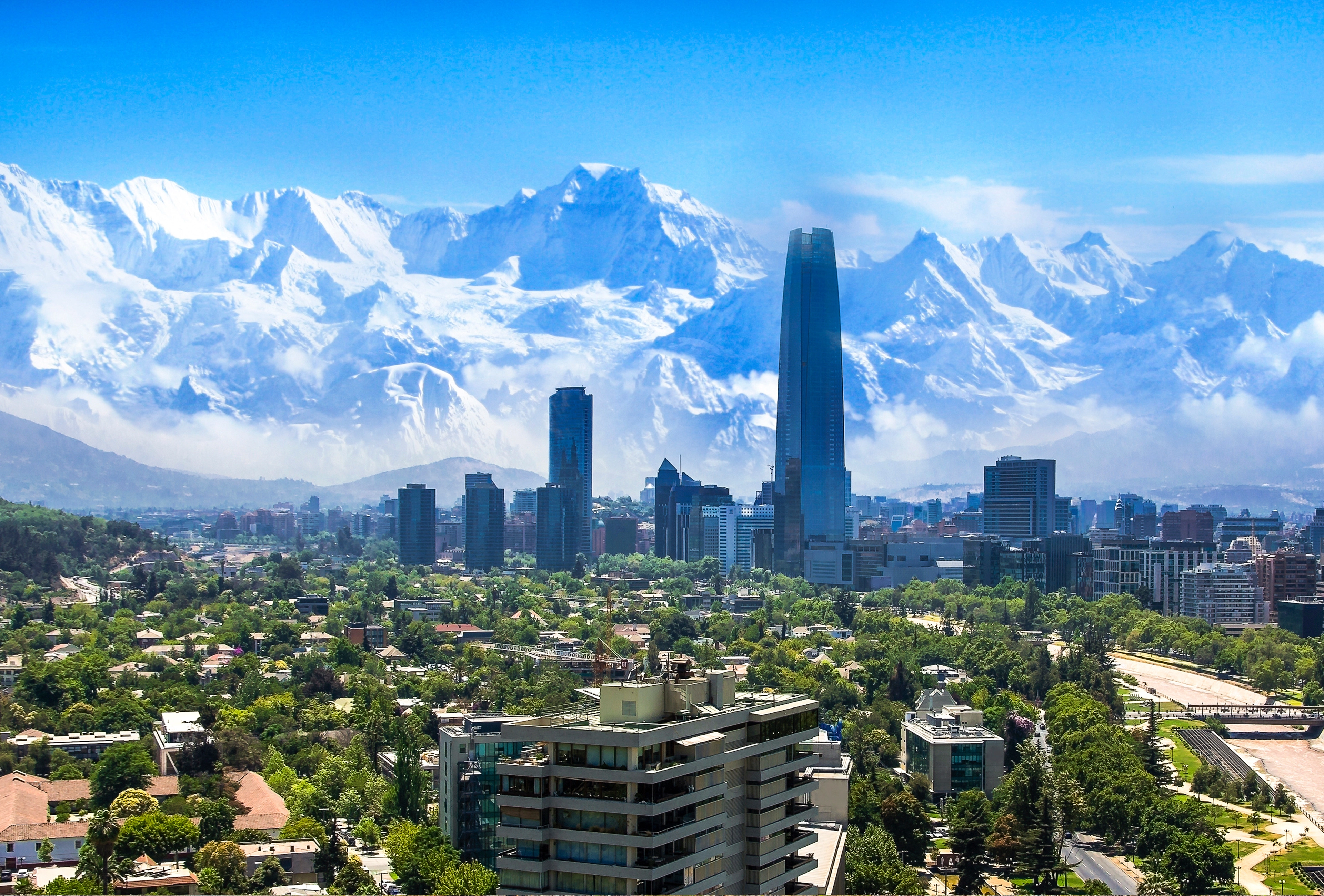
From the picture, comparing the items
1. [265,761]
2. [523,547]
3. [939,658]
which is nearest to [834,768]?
[265,761]

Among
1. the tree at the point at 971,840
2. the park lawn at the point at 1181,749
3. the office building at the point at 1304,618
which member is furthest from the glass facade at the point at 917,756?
the office building at the point at 1304,618

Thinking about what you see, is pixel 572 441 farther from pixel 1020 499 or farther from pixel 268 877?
pixel 268 877

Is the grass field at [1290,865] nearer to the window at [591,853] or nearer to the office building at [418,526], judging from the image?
the window at [591,853]

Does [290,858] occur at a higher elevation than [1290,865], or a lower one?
higher

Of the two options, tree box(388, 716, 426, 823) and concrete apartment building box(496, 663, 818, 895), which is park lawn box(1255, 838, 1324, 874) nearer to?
tree box(388, 716, 426, 823)

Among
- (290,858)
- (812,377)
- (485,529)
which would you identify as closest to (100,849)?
(290,858)

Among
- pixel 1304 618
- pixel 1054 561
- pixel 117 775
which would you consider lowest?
pixel 117 775

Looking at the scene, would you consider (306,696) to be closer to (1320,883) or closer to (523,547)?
(1320,883)
